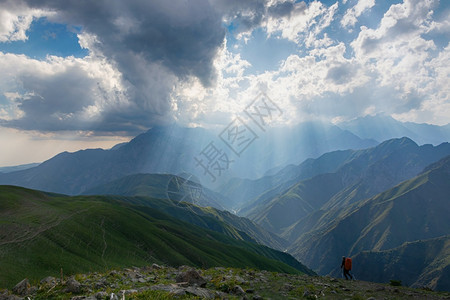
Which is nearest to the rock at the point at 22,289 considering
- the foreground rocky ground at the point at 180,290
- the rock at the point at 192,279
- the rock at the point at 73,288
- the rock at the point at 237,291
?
the foreground rocky ground at the point at 180,290

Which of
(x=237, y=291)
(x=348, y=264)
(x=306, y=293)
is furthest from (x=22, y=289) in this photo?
(x=348, y=264)

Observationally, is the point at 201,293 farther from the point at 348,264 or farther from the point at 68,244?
the point at 68,244

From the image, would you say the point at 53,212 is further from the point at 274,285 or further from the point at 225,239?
the point at 225,239

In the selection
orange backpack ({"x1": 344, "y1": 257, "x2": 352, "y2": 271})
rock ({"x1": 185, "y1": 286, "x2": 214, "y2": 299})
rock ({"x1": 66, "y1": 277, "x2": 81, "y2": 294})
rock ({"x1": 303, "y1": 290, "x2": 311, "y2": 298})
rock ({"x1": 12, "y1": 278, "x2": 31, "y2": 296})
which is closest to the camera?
rock ({"x1": 185, "y1": 286, "x2": 214, "y2": 299})

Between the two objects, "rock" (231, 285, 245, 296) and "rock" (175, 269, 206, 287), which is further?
"rock" (175, 269, 206, 287)

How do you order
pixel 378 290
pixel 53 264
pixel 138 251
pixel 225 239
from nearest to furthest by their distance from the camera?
pixel 378 290 < pixel 53 264 < pixel 138 251 < pixel 225 239

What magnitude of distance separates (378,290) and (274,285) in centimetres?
878

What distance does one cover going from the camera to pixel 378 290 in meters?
20.1

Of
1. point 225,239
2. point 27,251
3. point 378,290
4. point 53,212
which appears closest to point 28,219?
point 53,212

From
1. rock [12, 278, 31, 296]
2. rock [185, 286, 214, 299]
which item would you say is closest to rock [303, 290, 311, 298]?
rock [185, 286, 214, 299]

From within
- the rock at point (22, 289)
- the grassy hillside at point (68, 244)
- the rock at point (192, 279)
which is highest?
the rock at point (22, 289)

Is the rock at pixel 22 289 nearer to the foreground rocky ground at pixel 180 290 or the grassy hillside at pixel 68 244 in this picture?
the foreground rocky ground at pixel 180 290

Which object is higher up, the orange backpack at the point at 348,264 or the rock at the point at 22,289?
the rock at the point at 22,289

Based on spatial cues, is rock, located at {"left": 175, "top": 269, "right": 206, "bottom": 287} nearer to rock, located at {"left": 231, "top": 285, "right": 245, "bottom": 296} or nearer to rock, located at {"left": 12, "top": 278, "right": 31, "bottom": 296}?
rock, located at {"left": 231, "top": 285, "right": 245, "bottom": 296}
